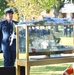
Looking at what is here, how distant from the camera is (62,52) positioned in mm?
5340

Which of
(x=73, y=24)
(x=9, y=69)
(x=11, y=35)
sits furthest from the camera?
(x=11, y=35)

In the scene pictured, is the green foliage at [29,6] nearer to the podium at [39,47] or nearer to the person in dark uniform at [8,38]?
the person in dark uniform at [8,38]

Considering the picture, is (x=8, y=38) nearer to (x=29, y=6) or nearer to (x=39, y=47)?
(x=39, y=47)

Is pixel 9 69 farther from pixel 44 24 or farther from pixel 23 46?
pixel 44 24

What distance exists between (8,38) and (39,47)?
8.01 feet

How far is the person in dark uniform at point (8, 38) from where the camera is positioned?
7516 millimetres

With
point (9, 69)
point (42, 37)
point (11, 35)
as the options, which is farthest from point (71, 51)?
point (11, 35)

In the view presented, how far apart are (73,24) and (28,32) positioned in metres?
0.75

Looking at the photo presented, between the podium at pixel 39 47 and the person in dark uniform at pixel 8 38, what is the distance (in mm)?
2171

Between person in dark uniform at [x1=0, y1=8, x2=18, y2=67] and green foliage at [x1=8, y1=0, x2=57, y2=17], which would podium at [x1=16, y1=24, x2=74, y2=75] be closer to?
person in dark uniform at [x1=0, y1=8, x2=18, y2=67]

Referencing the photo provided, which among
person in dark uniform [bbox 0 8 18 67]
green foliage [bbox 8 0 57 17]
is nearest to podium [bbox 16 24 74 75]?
person in dark uniform [bbox 0 8 18 67]

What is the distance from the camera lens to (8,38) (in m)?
7.59

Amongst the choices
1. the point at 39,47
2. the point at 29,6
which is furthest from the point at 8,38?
the point at 29,6

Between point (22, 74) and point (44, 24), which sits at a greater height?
point (44, 24)
